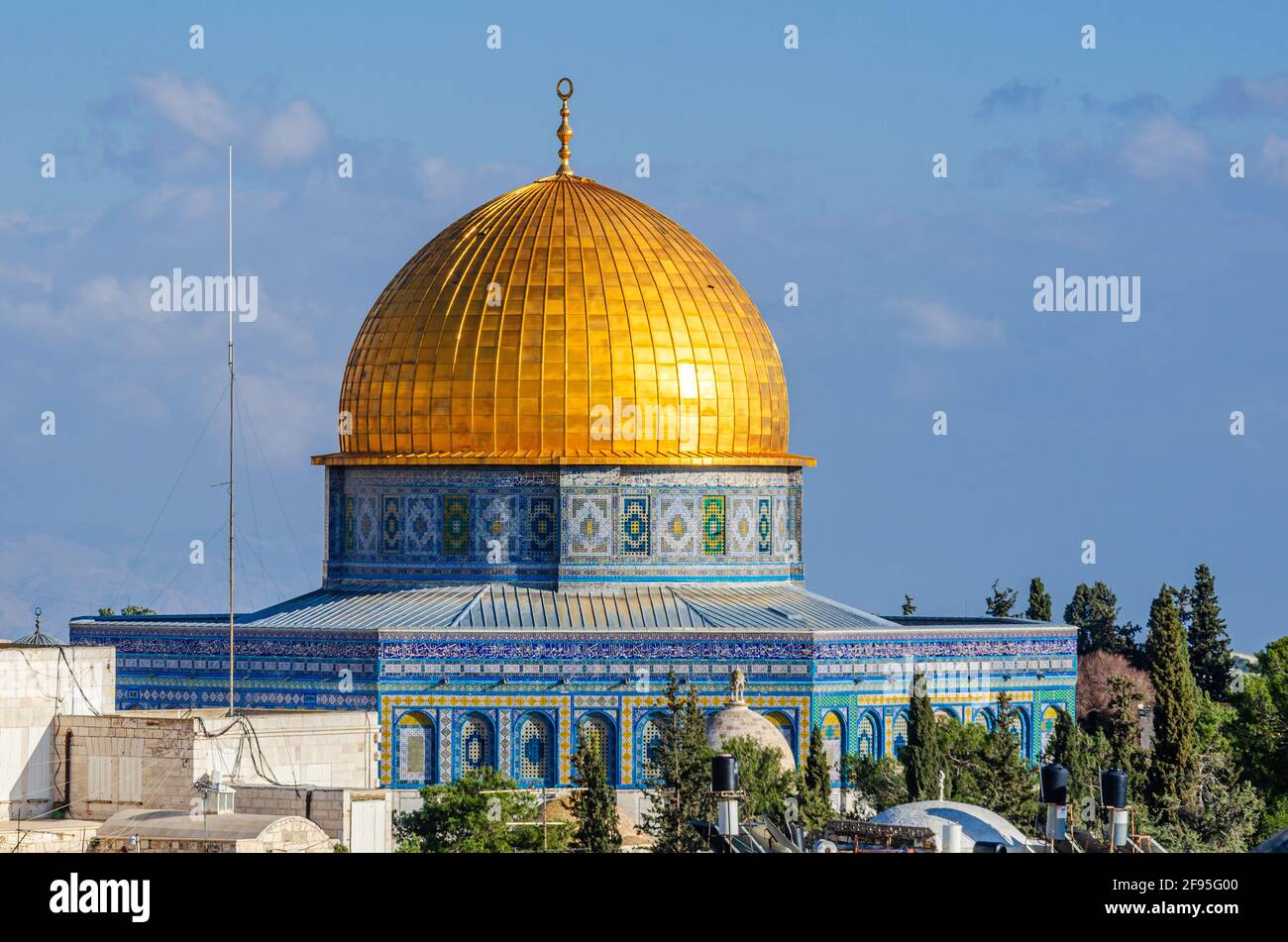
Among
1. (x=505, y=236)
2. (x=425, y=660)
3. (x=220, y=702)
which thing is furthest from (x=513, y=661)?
(x=505, y=236)

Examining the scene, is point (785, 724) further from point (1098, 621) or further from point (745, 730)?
point (1098, 621)

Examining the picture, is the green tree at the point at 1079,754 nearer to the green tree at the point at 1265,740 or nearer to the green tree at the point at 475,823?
the green tree at the point at 1265,740

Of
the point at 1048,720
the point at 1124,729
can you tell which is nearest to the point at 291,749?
the point at 1048,720

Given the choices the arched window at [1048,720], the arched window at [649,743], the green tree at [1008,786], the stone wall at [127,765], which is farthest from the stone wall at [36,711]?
the arched window at [1048,720]

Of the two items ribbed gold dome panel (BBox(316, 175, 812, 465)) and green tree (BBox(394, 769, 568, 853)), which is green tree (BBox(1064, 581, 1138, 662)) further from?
green tree (BBox(394, 769, 568, 853))

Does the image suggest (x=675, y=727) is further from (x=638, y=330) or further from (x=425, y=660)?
(x=638, y=330)

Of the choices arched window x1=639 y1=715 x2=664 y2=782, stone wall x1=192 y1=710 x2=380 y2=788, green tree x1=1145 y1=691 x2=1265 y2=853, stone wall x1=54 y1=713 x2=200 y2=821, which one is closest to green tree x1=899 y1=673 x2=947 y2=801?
green tree x1=1145 y1=691 x2=1265 y2=853

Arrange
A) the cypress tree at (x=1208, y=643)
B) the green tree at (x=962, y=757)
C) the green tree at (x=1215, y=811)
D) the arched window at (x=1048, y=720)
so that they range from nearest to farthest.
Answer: the green tree at (x=1215, y=811) < the green tree at (x=962, y=757) < the arched window at (x=1048, y=720) < the cypress tree at (x=1208, y=643)
